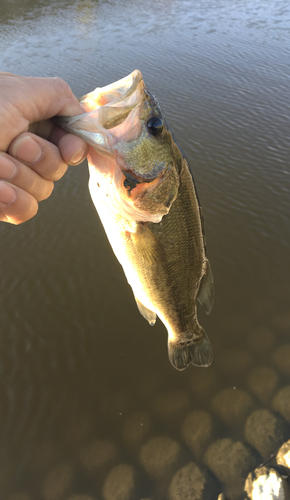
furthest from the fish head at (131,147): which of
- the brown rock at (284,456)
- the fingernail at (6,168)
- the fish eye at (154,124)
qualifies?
the brown rock at (284,456)

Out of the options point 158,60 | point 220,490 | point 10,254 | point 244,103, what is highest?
point 158,60

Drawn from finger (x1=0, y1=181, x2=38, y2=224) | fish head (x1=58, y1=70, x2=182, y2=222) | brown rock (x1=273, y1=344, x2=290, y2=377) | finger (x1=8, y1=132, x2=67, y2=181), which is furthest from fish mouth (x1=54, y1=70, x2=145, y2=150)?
brown rock (x1=273, y1=344, x2=290, y2=377)

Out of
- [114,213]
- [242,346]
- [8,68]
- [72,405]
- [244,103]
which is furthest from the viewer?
[8,68]

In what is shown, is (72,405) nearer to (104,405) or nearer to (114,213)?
(104,405)

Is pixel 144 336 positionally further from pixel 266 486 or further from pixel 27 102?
pixel 27 102

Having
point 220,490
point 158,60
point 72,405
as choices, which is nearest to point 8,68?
point 158,60

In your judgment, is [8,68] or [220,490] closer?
[220,490]
